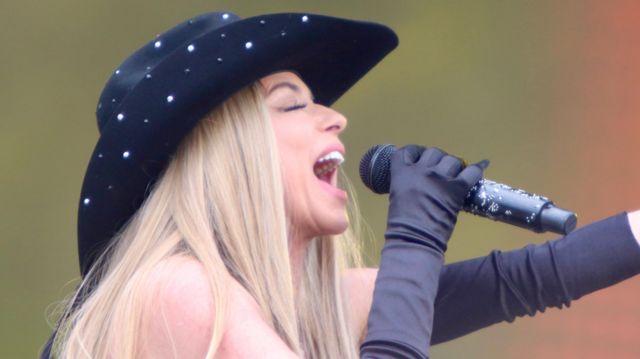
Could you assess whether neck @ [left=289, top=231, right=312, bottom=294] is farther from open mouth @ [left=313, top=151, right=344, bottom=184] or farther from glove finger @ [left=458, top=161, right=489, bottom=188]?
glove finger @ [left=458, top=161, right=489, bottom=188]

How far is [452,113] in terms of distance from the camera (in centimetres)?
282

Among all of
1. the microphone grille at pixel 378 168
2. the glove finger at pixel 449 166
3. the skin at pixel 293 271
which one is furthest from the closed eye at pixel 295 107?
the glove finger at pixel 449 166

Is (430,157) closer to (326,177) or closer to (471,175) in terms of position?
(471,175)

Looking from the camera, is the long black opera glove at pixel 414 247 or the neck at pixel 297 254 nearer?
the long black opera glove at pixel 414 247

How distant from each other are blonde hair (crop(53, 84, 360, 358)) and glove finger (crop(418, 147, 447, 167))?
0.61ft

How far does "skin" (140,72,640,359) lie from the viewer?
5.58ft

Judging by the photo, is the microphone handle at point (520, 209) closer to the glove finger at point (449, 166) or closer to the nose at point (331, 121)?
the glove finger at point (449, 166)

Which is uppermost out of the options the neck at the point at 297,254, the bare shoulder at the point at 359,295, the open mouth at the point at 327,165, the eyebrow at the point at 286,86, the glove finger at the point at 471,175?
the eyebrow at the point at 286,86

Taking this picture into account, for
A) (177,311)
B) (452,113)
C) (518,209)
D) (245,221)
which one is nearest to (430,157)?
(518,209)

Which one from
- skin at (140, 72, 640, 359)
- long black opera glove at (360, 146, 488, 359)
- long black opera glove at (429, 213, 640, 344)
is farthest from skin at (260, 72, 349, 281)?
long black opera glove at (429, 213, 640, 344)

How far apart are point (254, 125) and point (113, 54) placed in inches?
39.7

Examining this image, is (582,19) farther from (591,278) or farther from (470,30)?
(591,278)

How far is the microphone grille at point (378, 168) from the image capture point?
187 cm

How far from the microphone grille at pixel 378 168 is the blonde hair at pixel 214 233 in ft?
0.40
